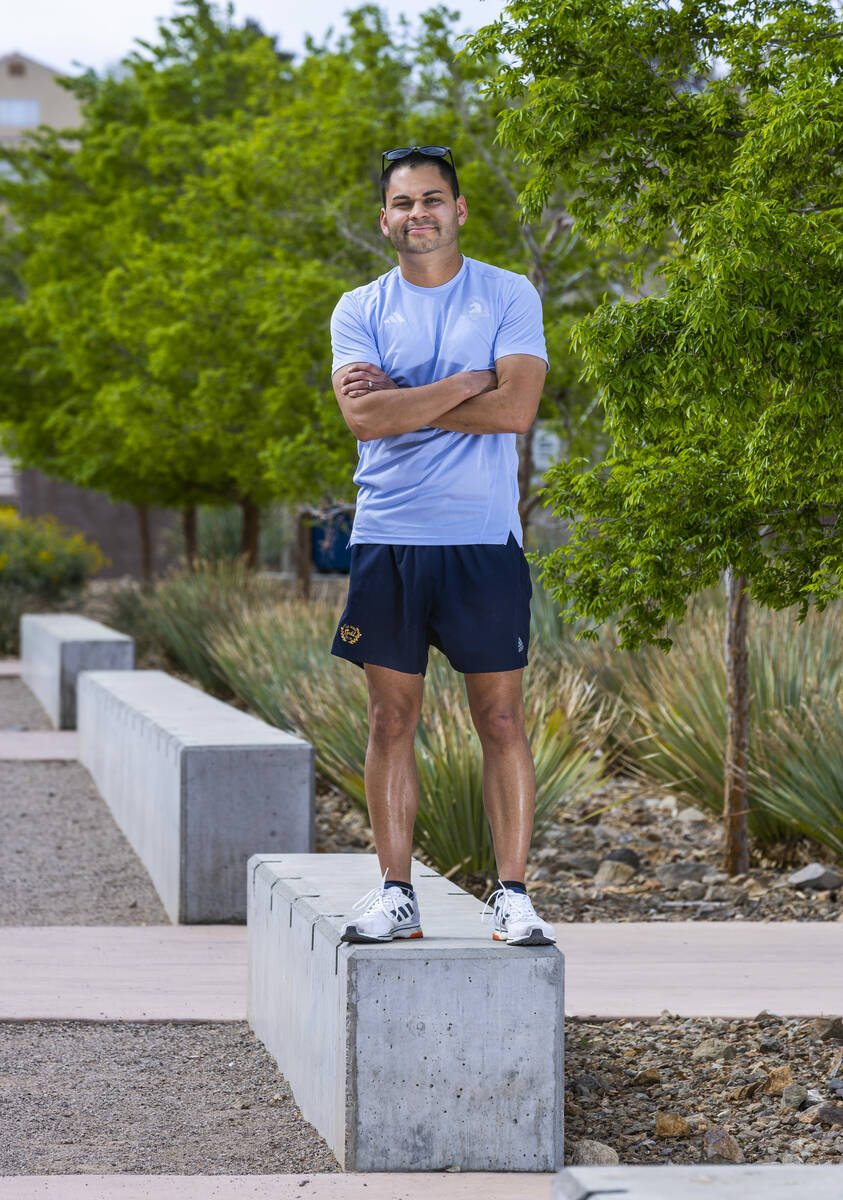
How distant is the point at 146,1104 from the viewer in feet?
13.8

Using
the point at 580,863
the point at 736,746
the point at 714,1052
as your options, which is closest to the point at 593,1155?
the point at 714,1052

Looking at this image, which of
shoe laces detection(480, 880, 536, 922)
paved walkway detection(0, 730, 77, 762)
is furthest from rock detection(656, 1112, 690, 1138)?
paved walkway detection(0, 730, 77, 762)

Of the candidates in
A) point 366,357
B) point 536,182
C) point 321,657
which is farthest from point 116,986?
point 321,657

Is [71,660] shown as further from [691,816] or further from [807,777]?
[807,777]

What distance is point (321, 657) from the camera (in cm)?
1045

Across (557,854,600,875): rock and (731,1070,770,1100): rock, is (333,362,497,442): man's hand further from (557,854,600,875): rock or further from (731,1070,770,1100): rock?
(557,854,600,875): rock

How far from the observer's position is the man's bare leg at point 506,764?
378 cm

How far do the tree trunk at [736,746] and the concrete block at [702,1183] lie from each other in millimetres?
5008

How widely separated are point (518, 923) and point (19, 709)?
38.4ft

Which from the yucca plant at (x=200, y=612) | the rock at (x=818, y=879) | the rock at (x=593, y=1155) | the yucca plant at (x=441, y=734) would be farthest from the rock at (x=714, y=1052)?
the yucca plant at (x=200, y=612)

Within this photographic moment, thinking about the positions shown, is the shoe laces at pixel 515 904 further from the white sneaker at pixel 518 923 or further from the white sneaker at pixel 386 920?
the white sneaker at pixel 386 920

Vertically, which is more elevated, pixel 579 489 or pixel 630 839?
pixel 579 489

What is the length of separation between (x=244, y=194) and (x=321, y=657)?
6.96 metres

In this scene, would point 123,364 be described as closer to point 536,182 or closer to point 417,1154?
point 536,182
